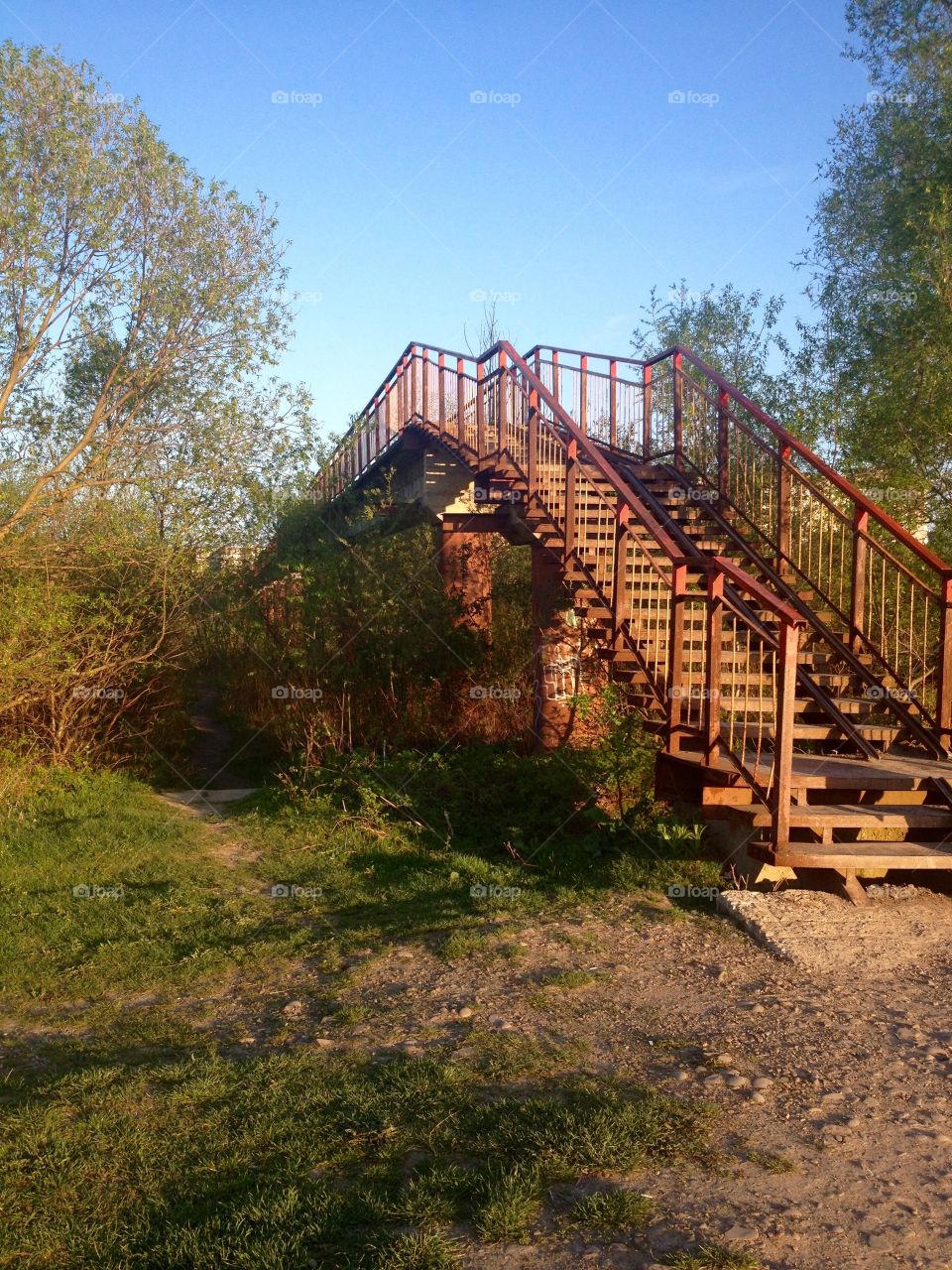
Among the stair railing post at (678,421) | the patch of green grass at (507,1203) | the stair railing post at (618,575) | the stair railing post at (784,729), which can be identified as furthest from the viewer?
the stair railing post at (678,421)

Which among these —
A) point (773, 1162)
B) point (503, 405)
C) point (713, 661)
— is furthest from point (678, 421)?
point (773, 1162)

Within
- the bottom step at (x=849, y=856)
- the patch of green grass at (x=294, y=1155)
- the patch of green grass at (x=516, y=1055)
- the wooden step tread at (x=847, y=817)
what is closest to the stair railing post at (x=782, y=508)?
the wooden step tread at (x=847, y=817)

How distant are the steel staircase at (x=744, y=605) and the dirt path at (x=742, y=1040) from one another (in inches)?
34.8

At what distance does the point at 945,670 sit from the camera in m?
8.98

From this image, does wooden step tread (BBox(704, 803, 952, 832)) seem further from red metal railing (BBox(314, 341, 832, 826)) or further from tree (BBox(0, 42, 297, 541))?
tree (BBox(0, 42, 297, 541))

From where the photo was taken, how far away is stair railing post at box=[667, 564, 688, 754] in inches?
317

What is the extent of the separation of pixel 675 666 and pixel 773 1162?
184 inches

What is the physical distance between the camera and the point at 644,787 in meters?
9.33

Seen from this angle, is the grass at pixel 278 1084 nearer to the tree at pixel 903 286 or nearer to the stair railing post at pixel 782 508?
the stair railing post at pixel 782 508

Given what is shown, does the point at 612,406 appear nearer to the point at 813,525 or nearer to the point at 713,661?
the point at 813,525

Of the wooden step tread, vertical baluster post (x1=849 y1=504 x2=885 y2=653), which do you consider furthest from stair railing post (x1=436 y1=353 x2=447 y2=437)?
the wooden step tread

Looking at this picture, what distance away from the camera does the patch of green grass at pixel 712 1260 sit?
10.8ft

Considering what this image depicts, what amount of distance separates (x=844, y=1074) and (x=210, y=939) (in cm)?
433

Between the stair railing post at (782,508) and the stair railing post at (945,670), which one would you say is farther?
the stair railing post at (782,508)
